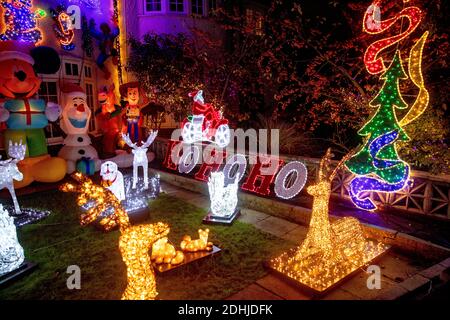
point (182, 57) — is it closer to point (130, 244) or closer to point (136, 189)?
point (136, 189)

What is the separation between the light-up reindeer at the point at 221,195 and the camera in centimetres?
779

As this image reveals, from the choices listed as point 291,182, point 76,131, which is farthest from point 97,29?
point 291,182

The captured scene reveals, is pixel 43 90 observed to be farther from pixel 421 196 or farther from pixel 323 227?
pixel 421 196

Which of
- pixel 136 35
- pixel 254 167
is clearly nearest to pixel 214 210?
pixel 254 167

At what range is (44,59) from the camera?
35.5ft

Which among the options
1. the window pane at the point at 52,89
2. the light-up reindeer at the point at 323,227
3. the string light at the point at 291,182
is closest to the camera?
the light-up reindeer at the point at 323,227

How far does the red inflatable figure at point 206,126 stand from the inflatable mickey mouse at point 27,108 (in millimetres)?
4312

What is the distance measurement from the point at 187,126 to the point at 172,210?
284cm

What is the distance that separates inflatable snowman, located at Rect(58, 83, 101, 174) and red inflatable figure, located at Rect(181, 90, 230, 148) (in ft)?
12.0

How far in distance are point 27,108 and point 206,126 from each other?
5441 millimetres

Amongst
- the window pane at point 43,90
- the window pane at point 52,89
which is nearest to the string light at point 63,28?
the window pane at point 52,89

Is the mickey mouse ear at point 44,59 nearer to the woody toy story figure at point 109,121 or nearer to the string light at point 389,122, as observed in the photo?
the woody toy story figure at point 109,121
